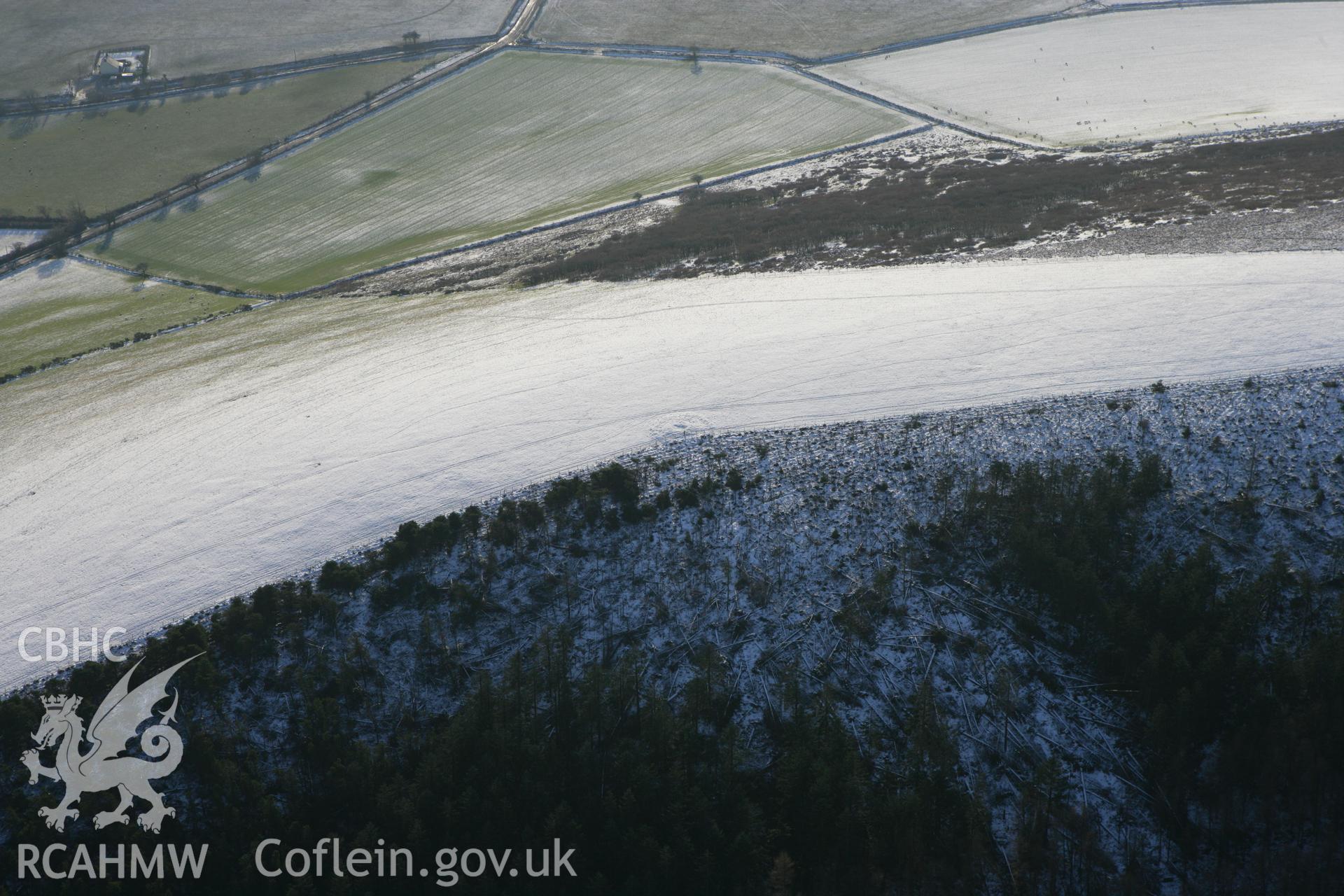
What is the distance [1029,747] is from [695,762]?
32.0 feet

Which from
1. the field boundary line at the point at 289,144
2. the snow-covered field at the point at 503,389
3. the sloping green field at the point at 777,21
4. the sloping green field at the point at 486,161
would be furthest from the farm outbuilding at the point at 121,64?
the snow-covered field at the point at 503,389

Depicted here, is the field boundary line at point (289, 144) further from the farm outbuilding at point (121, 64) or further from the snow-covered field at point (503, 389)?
the farm outbuilding at point (121, 64)

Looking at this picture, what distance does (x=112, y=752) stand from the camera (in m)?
25.9

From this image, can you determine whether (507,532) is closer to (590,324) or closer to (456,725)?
(456,725)

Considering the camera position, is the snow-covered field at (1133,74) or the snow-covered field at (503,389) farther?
the snow-covered field at (1133,74)

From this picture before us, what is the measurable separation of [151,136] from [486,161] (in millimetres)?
37661

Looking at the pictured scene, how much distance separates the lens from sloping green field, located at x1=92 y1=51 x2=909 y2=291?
7175cm

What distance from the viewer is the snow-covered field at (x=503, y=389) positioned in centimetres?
3306

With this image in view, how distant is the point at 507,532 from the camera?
31.5 m

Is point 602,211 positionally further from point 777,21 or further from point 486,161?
point 777,21

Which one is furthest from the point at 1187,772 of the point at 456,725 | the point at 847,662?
the point at 456,725

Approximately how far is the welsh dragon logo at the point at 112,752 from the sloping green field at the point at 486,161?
44.0 metres

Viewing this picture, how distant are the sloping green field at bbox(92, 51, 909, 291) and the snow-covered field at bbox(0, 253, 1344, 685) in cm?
2255

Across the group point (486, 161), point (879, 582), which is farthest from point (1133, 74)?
point (879, 582)
